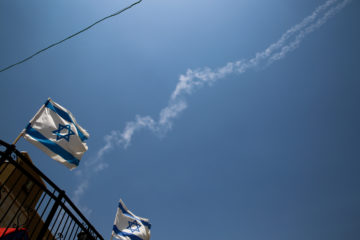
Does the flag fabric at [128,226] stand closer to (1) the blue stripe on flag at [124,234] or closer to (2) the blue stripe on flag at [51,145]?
(1) the blue stripe on flag at [124,234]

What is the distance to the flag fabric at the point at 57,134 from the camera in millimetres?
5027

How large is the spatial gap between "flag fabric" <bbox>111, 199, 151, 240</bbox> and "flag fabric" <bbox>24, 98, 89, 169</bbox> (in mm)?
4539

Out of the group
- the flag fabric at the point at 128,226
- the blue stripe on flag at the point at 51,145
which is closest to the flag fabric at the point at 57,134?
the blue stripe on flag at the point at 51,145

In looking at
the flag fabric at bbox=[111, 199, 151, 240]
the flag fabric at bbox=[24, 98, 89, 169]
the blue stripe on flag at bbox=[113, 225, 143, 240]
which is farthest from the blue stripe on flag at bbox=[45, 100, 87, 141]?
the blue stripe on flag at bbox=[113, 225, 143, 240]

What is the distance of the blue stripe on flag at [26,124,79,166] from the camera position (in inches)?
195

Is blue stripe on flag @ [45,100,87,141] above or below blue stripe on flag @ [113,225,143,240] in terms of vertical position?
above

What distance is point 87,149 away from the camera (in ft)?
20.3

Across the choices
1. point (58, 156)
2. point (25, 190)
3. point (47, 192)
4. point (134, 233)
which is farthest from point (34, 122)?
point (25, 190)

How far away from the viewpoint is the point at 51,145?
5195 mm

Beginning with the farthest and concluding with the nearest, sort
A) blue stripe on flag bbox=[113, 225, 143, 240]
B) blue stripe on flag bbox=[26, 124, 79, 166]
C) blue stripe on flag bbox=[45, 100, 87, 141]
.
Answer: blue stripe on flag bbox=[113, 225, 143, 240], blue stripe on flag bbox=[45, 100, 87, 141], blue stripe on flag bbox=[26, 124, 79, 166]

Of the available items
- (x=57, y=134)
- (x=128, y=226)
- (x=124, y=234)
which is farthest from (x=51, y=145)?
(x=128, y=226)

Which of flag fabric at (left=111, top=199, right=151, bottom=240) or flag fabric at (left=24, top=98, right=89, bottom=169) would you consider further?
flag fabric at (left=111, top=199, right=151, bottom=240)

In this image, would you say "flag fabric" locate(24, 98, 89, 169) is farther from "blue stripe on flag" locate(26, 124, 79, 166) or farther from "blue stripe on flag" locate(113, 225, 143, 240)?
"blue stripe on flag" locate(113, 225, 143, 240)

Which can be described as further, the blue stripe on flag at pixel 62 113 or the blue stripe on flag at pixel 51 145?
the blue stripe on flag at pixel 62 113
